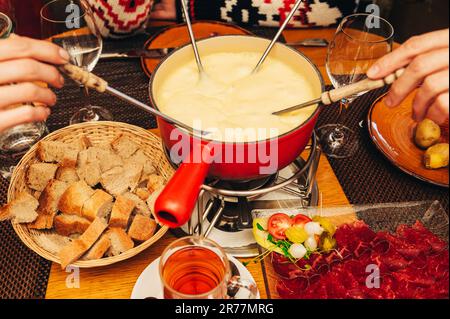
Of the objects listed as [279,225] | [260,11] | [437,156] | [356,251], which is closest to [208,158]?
[279,225]

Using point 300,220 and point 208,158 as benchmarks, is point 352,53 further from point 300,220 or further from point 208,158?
point 208,158

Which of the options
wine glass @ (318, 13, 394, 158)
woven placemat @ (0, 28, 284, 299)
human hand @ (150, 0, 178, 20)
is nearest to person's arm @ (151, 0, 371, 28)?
human hand @ (150, 0, 178, 20)

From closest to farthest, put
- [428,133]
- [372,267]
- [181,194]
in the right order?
[181,194], [372,267], [428,133]

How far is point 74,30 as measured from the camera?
→ 1313mm

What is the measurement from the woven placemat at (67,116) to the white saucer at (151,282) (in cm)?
21

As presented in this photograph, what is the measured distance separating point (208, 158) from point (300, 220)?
304 millimetres

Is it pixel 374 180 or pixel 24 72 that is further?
pixel 374 180

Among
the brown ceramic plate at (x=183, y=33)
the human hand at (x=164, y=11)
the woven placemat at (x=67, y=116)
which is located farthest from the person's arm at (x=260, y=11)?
the brown ceramic plate at (x=183, y=33)


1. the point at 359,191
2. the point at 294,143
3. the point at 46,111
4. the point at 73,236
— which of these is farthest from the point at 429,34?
the point at 73,236

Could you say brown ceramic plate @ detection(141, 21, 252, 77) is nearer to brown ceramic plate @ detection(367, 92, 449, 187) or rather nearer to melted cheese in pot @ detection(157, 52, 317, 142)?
melted cheese in pot @ detection(157, 52, 317, 142)

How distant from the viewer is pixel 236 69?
1228 mm

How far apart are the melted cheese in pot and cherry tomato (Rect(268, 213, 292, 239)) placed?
7.4 inches

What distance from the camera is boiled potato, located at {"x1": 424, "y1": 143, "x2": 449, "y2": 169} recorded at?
1188 mm

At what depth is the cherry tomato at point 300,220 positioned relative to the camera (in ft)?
3.37
